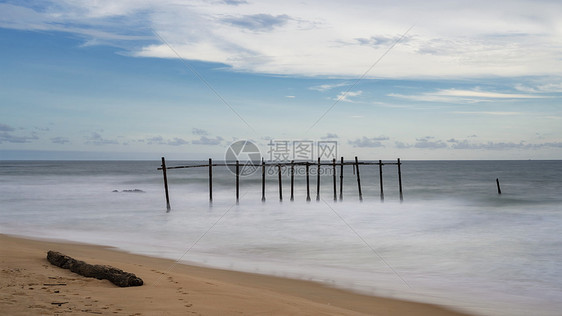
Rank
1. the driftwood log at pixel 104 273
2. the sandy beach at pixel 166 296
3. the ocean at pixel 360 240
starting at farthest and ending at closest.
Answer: the ocean at pixel 360 240 → the driftwood log at pixel 104 273 → the sandy beach at pixel 166 296

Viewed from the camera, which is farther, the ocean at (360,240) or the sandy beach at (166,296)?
the ocean at (360,240)

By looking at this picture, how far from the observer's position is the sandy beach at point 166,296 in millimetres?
4516

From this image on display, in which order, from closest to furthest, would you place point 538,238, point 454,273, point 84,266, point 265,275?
point 84,266 → point 265,275 → point 454,273 → point 538,238

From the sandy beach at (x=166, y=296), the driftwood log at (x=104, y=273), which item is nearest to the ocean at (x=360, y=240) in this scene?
the sandy beach at (x=166, y=296)

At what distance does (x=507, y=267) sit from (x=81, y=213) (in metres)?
15.4

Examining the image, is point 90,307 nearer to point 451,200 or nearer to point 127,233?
point 127,233

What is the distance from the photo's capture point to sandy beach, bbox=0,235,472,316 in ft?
14.8

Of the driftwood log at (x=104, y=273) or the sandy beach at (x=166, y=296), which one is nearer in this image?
the sandy beach at (x=166, y=296)

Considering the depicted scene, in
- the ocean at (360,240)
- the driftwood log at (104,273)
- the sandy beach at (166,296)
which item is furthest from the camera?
the ocean at (360,240)

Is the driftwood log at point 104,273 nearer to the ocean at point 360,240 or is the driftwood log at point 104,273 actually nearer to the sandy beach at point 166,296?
the sandy beach at point 166,296

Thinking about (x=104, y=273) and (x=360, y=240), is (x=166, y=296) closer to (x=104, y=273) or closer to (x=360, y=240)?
(x=104, y=273)

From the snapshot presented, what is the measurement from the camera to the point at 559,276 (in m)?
8.71

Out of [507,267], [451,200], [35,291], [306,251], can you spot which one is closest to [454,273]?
[507,267]

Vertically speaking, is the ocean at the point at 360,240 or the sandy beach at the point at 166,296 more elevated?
the sandy beach at the point at 166,296
